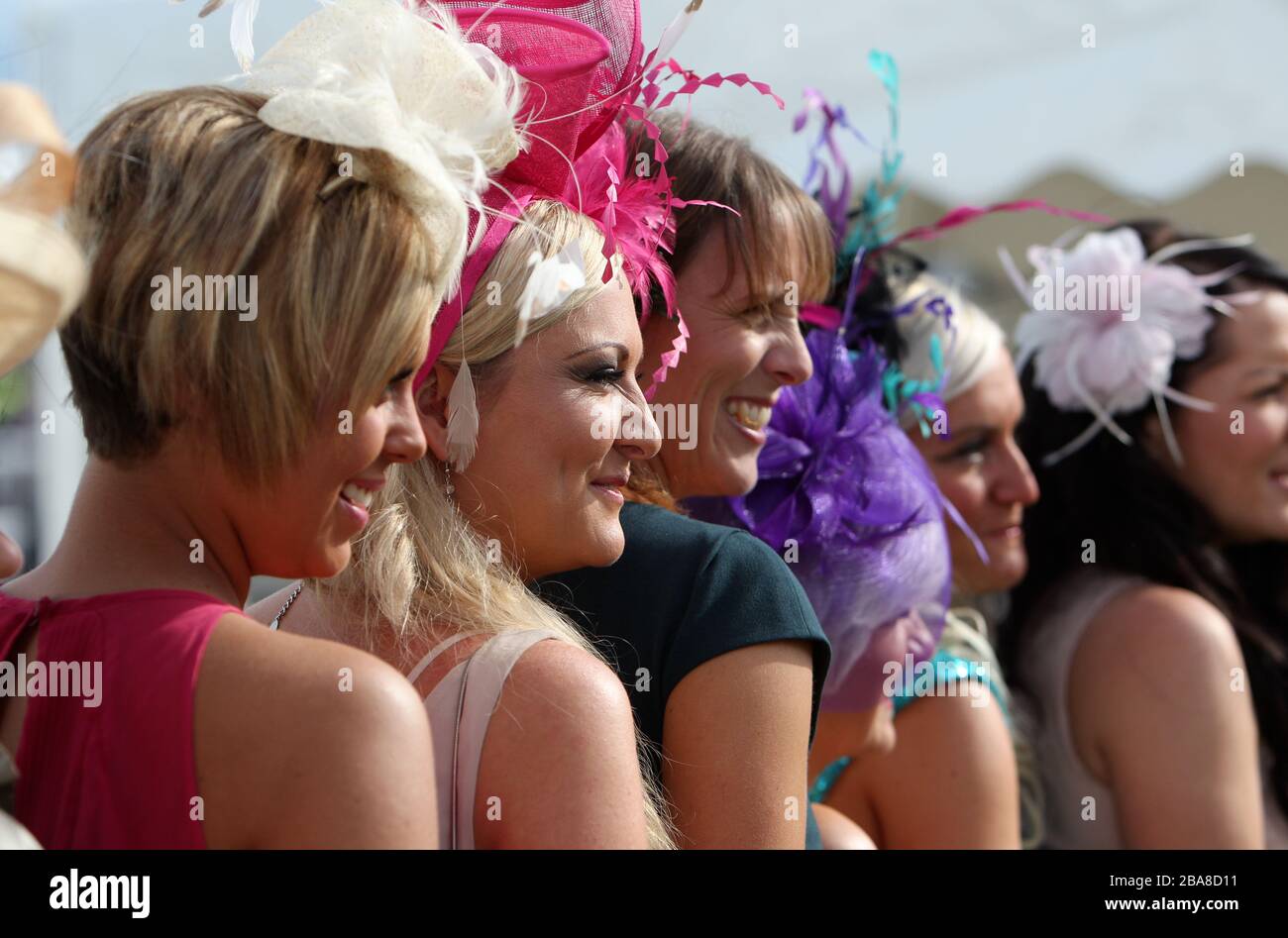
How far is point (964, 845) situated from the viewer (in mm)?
2961

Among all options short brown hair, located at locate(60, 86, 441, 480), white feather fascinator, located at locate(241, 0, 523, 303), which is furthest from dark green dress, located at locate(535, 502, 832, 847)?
short brown hair, located at locate(60, 86, 441, 480)

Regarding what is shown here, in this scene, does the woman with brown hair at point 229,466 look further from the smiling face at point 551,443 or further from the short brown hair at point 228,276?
the smiling face at point 551,443

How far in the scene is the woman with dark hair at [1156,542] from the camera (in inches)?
131

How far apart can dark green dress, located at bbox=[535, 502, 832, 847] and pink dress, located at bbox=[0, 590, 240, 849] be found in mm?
797

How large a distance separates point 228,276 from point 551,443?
2.11 feet

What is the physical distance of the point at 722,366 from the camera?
2.46 metres

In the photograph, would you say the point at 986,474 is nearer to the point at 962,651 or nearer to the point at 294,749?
the point at 962,651

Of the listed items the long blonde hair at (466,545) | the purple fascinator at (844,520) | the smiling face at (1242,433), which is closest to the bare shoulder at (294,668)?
the long blonde hair at (466,545)

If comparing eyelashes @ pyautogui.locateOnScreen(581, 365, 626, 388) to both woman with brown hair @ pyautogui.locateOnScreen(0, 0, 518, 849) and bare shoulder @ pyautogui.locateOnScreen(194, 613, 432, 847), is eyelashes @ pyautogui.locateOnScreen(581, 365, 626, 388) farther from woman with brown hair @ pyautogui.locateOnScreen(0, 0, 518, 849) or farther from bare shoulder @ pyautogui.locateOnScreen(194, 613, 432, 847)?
bare shoulder @ pyautogui.locateOnScreen(194, 613, 432, 847)

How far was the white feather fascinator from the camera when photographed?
148 centimetres

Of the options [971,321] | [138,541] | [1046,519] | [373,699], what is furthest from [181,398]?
[1046,519]

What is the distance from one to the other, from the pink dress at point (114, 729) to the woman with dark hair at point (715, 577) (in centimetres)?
81
